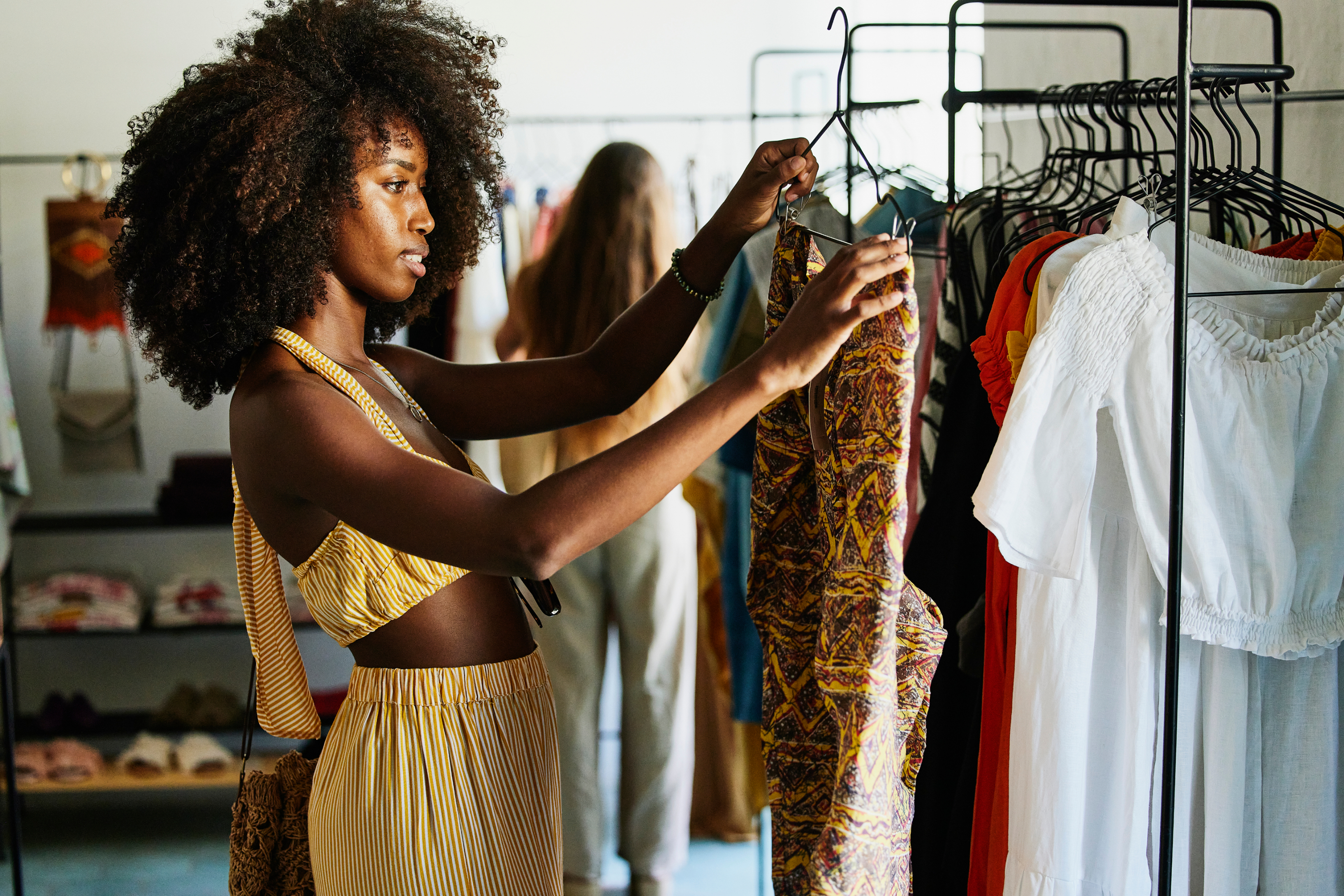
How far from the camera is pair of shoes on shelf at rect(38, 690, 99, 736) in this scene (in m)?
3.78

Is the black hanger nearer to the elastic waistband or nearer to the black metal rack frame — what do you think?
the black metal rack frame

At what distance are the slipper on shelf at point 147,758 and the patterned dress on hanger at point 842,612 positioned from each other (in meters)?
2.98

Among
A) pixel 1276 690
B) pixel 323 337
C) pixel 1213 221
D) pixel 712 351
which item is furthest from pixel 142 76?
pixel 1276 690

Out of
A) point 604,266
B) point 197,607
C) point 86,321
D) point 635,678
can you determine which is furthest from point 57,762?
point 604,266

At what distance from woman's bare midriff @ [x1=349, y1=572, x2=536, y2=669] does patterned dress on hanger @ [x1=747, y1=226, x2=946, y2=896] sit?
0.35 metres

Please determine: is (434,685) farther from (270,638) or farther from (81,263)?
(81,263)

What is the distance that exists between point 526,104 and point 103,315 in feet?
5.71

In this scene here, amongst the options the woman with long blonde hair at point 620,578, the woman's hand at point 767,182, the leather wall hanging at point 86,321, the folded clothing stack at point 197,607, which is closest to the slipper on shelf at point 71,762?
the folded clothing stack at point 197,607

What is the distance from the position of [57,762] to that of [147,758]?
0.27 meters

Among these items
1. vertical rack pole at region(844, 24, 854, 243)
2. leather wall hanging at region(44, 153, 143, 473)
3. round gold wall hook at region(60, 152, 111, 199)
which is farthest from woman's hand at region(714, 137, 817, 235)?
round gold wall hook at region(60, 152, 111, 199)

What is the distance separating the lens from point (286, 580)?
161 inches

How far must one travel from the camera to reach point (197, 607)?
380cm

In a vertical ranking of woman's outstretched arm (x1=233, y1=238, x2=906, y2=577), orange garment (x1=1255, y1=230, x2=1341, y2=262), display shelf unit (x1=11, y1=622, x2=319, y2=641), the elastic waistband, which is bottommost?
display shelf unit (x1=11, y1=622, x2=319, y2=641)

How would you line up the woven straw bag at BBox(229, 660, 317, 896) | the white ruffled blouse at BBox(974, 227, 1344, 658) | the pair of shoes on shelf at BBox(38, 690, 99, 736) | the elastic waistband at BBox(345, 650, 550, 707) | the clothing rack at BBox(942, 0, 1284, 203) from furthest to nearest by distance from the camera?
the pair of shoes on shelf at BBox(38, 690, 99, 736) → the clothing rack at BBox(942, 0, 1284, 203) → the woven straw bag at BBox(229, 660, 317, 896) → the elastic waistband at BBox(345, 650, 550, 707) → the white ruffled blouse at BBox(974, 227, 1344, 658)
